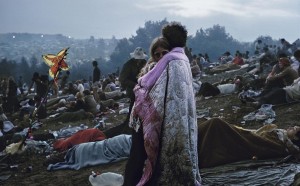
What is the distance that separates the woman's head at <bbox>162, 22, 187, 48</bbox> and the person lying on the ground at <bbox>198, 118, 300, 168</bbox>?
5.41ft

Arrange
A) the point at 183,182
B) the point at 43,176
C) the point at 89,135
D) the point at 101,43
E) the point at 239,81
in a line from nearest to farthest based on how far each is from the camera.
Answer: the point at 183,182, the point at 43,176, the point at 89,135, the point at 239,81, the point at 101,43

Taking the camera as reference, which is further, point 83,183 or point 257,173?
point 83,183

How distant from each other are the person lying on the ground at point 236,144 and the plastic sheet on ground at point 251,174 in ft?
0.59

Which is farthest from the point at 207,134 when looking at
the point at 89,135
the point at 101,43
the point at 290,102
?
the point at 101,43

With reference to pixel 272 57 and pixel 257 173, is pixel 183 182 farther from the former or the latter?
pixel 272 57

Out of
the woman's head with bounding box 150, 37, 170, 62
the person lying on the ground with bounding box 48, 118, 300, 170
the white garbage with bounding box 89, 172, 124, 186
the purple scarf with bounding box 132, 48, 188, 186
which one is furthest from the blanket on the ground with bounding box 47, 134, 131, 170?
the woman's head with bounding box 150, 37, 170, 62

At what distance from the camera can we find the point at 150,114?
11.8 ft

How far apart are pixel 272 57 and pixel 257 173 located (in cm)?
1209

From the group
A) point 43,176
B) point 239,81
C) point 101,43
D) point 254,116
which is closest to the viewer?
point 43,176

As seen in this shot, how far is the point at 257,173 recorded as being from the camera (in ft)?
14.7

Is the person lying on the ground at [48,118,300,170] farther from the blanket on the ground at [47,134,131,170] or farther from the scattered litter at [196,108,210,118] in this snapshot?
the scattered litter at [196,108,210,118]

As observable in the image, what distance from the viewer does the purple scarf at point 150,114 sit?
3.56 meters

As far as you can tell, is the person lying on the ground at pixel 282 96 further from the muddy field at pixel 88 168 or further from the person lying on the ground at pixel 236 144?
the person lying on the ground at pixel 236 144

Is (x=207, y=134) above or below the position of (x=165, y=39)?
below
